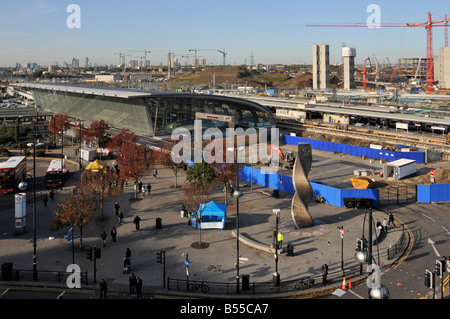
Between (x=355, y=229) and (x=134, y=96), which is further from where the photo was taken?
(x=134, y=96)

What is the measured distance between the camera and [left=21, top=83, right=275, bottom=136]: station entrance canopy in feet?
177

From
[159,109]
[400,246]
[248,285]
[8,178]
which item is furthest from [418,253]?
[159,109]

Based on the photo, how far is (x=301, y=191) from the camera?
80.3ft

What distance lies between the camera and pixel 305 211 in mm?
24422

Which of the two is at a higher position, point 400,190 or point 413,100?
point 413,100

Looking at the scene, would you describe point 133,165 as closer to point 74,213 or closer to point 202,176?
point 202,176

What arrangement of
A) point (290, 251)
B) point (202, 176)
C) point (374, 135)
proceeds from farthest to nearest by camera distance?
point (374, 135) → point (202, 176) → point (290, 251)

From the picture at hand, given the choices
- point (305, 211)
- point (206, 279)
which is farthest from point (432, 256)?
point (206, 279)

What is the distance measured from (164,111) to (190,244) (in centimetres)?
3493

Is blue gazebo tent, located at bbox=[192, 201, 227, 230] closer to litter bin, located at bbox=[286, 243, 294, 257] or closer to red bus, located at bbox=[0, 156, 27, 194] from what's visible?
litter bin, located at bbox=[286, 243, 294, 257]

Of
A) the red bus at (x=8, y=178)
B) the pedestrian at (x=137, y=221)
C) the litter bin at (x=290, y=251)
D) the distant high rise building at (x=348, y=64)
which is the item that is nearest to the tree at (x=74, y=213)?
the pedestrian at (x=137, y=221)

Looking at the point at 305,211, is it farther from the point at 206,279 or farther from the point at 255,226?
the point at 206,279

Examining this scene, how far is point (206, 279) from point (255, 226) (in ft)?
24.5

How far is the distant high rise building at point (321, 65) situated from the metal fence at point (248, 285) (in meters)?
122
